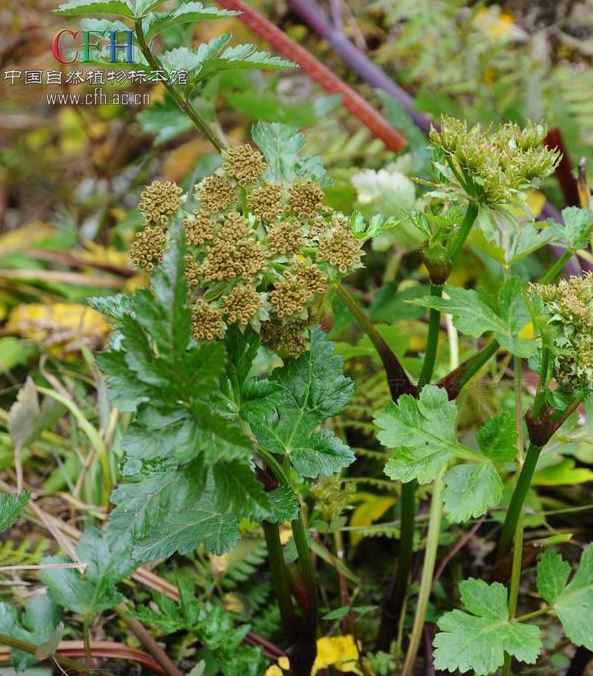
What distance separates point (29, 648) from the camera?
1002 millimetres

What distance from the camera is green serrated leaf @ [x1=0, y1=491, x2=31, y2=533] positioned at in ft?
2.97

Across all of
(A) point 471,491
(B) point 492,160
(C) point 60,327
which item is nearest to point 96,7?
(B) point 492,160

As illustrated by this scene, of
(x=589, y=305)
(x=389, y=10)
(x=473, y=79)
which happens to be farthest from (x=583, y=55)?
(x=589, y=305)

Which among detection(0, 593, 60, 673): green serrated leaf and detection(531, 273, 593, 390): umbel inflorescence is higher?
detection(531, 273, 593, 390): umbel inflorescence

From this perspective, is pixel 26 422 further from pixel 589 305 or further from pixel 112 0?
pixel 589 305

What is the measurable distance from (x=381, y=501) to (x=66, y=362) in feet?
2.78

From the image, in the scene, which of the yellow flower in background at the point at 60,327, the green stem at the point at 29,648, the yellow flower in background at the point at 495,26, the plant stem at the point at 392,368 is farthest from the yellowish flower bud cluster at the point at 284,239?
the yellow flower in background at the point at 495,26

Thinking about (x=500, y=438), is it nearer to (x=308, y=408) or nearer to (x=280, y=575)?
(x=308, y=408)

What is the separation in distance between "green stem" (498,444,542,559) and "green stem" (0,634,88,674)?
1.93 ft

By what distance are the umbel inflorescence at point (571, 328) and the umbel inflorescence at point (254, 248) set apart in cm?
22

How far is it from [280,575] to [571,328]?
19.2 inches

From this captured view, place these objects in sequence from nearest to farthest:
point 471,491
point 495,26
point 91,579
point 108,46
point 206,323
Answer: point 206,323, point 471,491, point 91,579, point 108,46, point 495,26

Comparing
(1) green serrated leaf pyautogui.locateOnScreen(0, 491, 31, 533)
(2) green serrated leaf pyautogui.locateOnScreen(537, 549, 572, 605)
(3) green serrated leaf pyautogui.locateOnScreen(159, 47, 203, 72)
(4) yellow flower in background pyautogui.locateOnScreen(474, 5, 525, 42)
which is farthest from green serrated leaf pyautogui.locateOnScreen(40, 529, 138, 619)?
(4) yellow flower in background pyautogui.locateOnScreen(474, 5, 525, 42)

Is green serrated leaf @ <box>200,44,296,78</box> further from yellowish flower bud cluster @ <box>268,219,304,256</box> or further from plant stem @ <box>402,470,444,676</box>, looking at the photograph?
plant stem @ <box>402,470,444,676</box>
